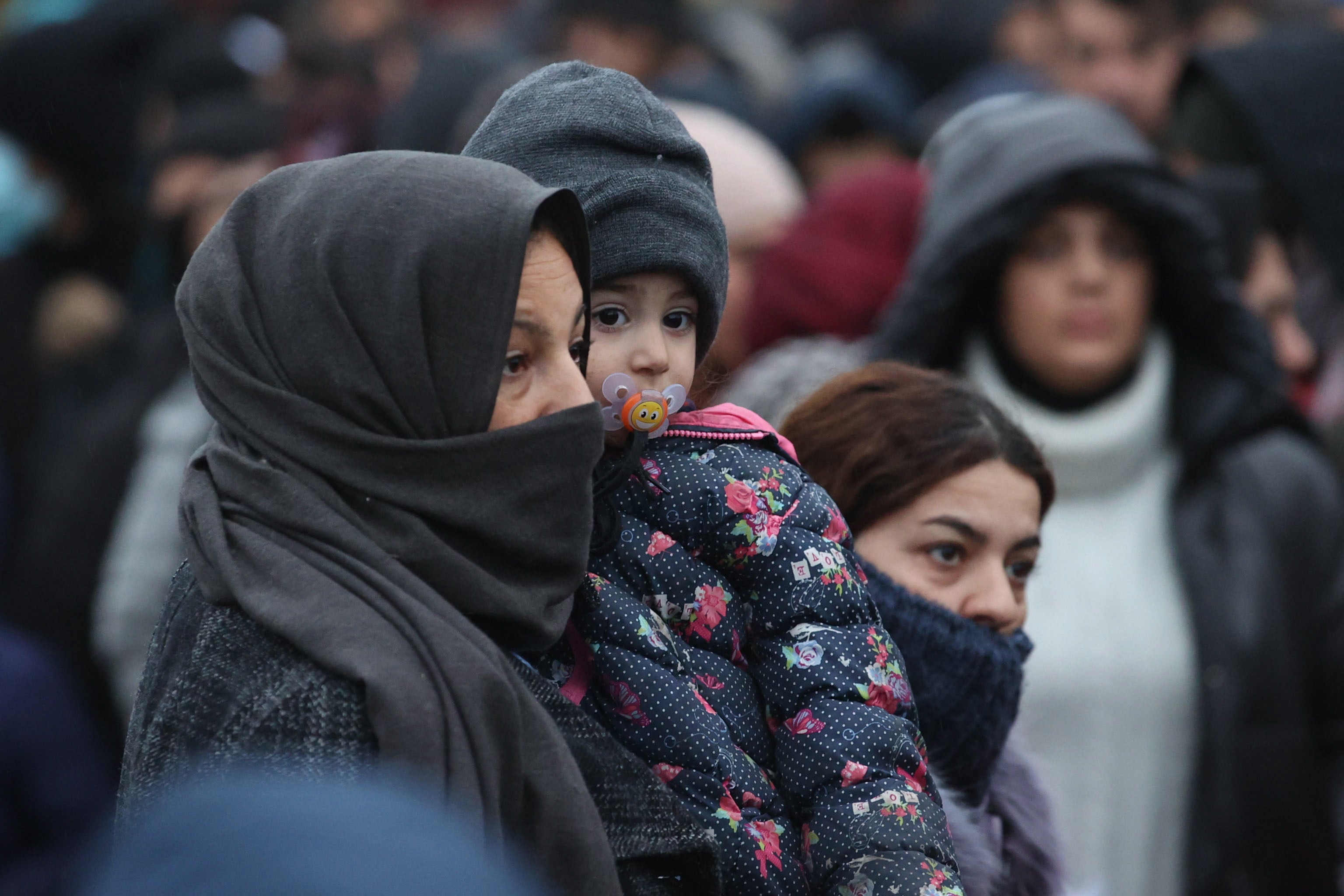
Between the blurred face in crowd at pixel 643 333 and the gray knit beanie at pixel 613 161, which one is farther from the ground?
the gray knit beanie at pixel 613 161

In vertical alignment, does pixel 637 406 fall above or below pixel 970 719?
above

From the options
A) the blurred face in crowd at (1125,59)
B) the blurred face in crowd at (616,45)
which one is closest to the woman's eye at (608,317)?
the blurred face in crowd at (1125,59)

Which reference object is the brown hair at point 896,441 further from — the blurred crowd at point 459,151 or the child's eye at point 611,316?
the child's eye at point 611,316

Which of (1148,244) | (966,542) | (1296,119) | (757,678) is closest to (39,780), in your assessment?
(966,542)

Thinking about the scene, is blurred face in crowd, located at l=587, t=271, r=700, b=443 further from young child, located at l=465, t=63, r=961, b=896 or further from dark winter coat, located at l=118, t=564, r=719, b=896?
dark winter coat, located at l=118, t=564, r=719, b=896

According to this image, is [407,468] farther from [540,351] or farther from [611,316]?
[611,316]

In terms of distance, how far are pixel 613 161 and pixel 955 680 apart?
0.94m

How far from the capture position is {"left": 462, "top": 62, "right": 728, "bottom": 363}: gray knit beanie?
7.76 feet

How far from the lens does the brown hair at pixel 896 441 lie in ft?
9.36

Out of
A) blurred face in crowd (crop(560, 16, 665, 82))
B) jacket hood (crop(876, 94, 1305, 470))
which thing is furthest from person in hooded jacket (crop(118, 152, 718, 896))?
blurred face in crowd (crop(560, 16, 665, 82))

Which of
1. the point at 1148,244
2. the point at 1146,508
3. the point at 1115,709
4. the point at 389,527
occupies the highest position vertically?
the point at 1148,244

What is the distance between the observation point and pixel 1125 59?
6410mm

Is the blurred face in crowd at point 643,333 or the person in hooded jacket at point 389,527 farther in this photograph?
the blurred face in crowd at point 643,333

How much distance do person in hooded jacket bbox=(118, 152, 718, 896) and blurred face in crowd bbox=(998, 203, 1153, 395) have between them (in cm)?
279
